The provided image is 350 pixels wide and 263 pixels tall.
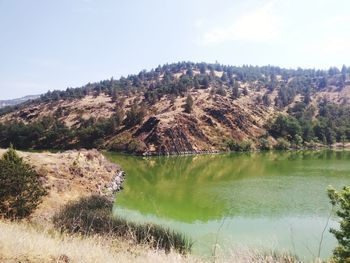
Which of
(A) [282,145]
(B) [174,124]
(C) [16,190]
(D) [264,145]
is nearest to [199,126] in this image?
(B) [174,124]

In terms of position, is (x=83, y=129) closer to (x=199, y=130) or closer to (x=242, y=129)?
(x=199, y=130)

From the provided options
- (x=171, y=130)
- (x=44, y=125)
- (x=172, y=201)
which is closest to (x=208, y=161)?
(x=171, y=130)

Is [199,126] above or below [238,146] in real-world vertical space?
above

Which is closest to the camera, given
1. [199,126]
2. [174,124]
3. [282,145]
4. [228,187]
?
[228,187]

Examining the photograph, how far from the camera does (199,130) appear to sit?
11575 centimetres

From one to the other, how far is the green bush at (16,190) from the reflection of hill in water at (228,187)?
10096 millimetres

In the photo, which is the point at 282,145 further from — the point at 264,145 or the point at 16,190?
the point at 16,190

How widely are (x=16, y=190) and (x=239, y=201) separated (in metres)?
25.3

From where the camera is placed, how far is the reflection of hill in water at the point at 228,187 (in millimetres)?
38438

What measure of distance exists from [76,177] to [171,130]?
68.3 metres

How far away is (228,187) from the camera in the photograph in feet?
174

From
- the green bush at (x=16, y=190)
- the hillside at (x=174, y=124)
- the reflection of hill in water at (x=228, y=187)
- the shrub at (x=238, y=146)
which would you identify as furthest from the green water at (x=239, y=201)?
the shrub at (x=238, y=146)

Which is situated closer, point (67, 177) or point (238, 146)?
point (67, 177)

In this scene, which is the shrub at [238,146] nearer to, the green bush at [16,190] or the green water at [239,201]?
the green water at [239,201]
